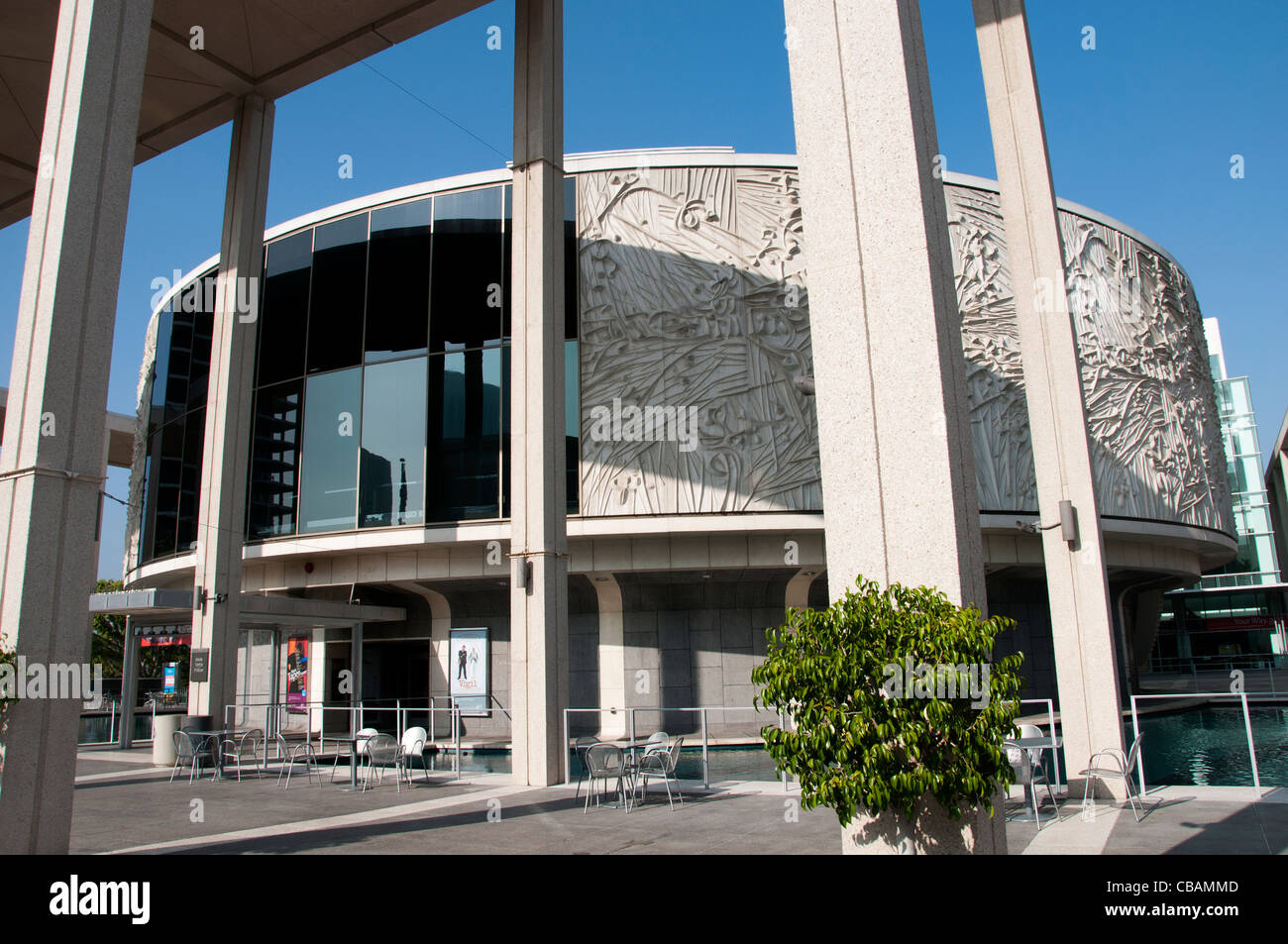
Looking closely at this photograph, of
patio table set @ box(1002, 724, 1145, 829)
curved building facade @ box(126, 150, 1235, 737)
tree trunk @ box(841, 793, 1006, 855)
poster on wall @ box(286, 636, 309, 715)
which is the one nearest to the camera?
tree trunk @ box(841, 793, 1006, 855)

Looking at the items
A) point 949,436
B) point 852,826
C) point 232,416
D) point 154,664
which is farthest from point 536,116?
point 154,664

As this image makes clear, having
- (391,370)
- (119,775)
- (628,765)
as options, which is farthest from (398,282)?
(628,765)

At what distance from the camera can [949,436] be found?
229 inches

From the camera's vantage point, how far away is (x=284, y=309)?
86.5 feet

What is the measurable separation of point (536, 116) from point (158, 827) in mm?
11435

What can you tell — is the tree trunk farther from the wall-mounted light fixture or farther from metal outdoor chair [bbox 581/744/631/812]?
the wall-mounted light fixture

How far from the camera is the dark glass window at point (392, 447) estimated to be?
24.2m

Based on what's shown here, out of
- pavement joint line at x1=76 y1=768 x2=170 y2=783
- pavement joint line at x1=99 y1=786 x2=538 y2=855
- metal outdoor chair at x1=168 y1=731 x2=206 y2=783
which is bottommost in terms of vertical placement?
pavement joint line at x1=76 y1=768 x2=170 y2=783

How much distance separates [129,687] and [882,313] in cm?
2397

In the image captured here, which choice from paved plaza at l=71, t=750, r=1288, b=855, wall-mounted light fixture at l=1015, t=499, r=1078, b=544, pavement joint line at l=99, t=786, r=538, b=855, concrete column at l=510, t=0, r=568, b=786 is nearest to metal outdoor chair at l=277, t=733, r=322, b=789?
paved plaza at l=71, t=750, r=1288, b=855

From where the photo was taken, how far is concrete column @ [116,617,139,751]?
22.4 metres

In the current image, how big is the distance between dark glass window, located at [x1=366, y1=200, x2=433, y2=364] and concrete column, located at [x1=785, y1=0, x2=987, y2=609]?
767 inches

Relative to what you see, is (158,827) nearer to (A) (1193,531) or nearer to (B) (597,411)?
(B) (597,411)

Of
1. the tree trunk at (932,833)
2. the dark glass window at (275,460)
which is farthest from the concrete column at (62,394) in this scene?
the dark glass window at (275,460)
